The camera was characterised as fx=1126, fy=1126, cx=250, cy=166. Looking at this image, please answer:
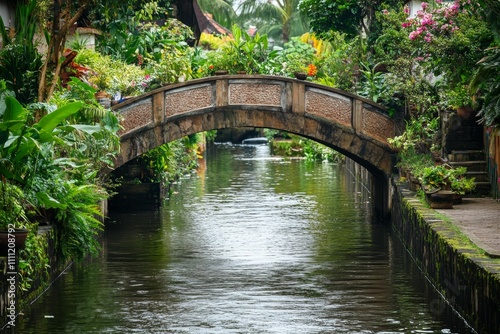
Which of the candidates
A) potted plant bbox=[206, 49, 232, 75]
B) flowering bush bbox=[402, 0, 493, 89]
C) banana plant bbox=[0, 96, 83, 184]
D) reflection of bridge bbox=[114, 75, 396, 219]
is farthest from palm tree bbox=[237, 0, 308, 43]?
banana plant bbox=[0, 96, 83, 184]

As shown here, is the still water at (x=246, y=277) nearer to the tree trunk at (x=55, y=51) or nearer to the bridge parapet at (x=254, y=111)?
the bridge parapet at (x=254, y=111)

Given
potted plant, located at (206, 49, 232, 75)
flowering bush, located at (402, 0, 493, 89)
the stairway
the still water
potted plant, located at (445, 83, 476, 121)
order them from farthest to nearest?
potted plant, located at (206, 49, 232, 75)
the stairway
potted plant, located at (445, 83, 476, 121)
flowering bush, located at (402, 0, 493, 89)
the still water

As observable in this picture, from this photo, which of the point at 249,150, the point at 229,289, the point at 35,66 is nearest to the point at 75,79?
the point at 35,66

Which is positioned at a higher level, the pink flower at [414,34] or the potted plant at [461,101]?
the pink flower at [414,34]

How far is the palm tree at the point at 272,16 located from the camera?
70250 mm

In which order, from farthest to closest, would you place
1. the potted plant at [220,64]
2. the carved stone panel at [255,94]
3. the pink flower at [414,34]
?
the potted plant at [220,64], the carved stone panel at [255,94], the pink flower at [414,34]

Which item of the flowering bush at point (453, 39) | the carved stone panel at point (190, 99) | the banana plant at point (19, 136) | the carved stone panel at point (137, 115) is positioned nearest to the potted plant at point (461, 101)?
the flowering bush at point (453, 39)

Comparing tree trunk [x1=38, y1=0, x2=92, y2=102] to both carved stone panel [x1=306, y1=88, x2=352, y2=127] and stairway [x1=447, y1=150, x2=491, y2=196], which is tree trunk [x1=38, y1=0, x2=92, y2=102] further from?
stairway [x1=447, y1=150, x2=491, y2=196]

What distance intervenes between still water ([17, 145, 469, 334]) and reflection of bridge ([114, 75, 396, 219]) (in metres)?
1.93

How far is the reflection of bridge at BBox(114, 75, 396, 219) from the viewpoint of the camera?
78.6 ft

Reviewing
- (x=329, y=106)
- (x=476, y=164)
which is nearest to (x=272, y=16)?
(x=329, y=106)

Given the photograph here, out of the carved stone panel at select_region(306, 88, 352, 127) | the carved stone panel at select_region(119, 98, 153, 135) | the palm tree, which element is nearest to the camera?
the carved stone panel at select_region(119, 98, 153, 135)

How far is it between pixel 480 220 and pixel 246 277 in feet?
12.8

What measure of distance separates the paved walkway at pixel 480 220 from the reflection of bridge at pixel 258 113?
178 inches
